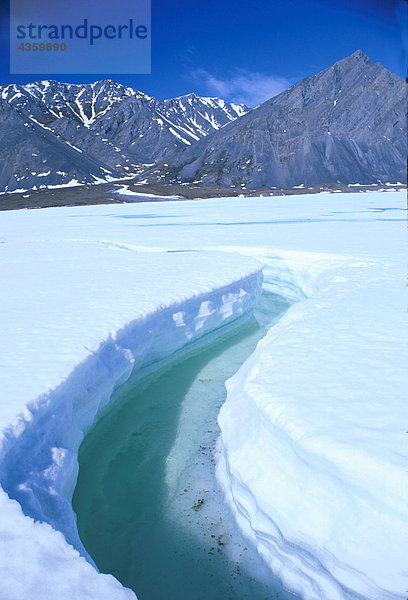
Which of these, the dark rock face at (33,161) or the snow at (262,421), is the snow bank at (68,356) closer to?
the snow at (262,421)

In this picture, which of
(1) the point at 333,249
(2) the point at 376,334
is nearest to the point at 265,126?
(1) the point at 333,249

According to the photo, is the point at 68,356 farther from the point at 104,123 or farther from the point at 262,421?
the point at 104,123

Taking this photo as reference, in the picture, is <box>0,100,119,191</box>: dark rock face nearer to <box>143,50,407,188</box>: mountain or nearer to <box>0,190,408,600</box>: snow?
<box>143,50,407,188</box>: mountain

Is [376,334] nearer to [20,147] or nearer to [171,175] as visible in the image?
[20,147]

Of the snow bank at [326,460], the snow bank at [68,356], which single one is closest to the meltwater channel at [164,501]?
the snow bank at [326,460]

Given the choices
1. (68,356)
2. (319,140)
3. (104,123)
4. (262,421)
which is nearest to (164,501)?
(262,421)

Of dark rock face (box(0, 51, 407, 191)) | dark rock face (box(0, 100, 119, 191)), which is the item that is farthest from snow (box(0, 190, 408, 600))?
dark rock face (box(0, 100, 119, 191))
